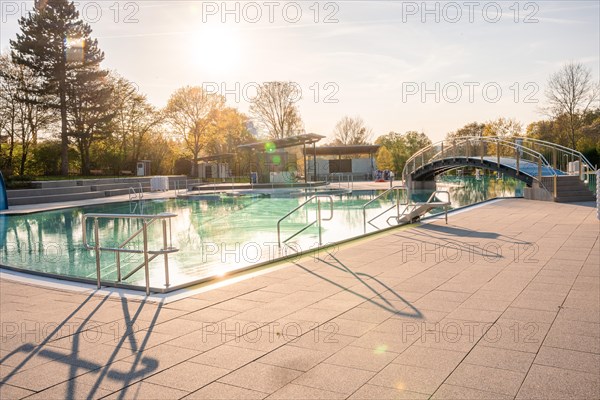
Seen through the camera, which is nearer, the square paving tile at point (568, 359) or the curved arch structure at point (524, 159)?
the square paving tile at point (568, 359)

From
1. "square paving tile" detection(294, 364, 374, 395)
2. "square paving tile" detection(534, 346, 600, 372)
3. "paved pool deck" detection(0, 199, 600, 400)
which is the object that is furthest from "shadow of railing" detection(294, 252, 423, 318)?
"square paving tile" detection(294, 364, 374, 395)

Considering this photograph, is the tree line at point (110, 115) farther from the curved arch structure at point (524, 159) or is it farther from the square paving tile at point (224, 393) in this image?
the square paving tile at point (224, 393)

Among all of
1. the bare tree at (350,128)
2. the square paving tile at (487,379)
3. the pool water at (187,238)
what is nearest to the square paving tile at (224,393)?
the square paving tile at (487,379)

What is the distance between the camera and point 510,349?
3.89 metres

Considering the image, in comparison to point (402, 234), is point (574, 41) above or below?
above

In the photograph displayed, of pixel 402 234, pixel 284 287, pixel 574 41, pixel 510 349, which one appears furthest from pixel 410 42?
pixel 510 349

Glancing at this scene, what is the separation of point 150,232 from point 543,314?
10.5 m

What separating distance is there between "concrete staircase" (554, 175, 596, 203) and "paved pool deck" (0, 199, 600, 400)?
11335 mm

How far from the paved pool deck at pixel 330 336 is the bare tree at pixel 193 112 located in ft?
141

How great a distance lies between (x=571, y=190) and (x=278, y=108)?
1503 inches

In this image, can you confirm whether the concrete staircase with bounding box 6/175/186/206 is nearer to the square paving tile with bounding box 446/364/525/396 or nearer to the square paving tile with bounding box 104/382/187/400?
the square paving tile with bounding box 104/382/187/400

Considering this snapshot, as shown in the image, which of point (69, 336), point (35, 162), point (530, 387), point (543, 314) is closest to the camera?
point (530, 387)

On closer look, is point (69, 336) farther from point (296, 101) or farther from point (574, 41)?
point (296, 101)

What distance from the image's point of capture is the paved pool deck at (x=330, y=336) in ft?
11.0
